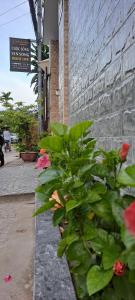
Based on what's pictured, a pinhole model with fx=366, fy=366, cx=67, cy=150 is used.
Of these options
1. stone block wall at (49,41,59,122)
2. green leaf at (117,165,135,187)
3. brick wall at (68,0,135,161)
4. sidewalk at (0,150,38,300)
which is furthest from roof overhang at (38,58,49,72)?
green leaf at (117,165,135,187)

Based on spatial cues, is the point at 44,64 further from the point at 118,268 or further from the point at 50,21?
the point at 118,268

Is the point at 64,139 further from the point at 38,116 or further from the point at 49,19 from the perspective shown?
the point at 38,116

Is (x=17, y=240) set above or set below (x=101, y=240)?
below

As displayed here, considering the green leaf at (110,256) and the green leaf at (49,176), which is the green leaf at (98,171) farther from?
the green leaf at (110,256)

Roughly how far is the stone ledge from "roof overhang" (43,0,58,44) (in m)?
8.61

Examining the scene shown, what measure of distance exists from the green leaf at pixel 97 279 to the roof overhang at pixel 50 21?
987 cm

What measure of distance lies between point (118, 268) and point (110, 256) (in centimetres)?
5

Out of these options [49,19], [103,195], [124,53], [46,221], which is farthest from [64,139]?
[49,19]

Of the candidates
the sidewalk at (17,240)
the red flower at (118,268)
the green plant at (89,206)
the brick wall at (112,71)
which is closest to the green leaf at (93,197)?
the green plant at (89,206)

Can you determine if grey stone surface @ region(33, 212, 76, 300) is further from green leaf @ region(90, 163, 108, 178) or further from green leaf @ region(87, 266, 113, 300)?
green leaf @ region(90, 163, 108, 178)

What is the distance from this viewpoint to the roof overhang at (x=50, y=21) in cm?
1041

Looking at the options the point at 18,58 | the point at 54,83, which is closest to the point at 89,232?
the point at 54,83

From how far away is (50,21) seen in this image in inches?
474

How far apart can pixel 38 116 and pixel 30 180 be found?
7.39m
